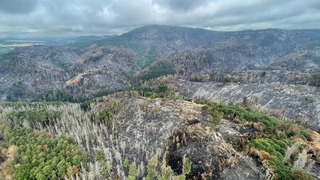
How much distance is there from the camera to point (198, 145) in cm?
6975

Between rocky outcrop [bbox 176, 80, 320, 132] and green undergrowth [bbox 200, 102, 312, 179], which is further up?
green undergrowth [bbox 200, 102, 312, 179]

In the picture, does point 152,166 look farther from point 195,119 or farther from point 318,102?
point 318,102

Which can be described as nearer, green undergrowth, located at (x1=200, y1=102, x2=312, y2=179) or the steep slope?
green undergrowth, located at (x1=200, y1=102, x2=312, y2=179)

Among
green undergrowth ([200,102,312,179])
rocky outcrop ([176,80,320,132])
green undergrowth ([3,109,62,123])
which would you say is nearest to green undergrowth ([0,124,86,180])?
green undergrowth ([3,109,62,123])

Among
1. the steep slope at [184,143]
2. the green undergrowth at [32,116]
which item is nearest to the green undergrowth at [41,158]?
the steep slope at [184,143]

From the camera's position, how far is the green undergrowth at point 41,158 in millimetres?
58497

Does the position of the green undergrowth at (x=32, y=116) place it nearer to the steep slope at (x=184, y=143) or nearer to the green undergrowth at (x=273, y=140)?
the steep slope at (x=184, y=143)

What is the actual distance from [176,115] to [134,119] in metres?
20.6

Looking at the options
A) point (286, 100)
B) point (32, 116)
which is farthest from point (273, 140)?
point (32, 116)

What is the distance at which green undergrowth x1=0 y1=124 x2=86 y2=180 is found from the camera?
5850 centimetres

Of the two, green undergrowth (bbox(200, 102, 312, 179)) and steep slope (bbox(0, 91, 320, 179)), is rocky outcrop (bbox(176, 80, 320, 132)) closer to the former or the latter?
green undergrowth (bbox(200, 102, 312, 179))

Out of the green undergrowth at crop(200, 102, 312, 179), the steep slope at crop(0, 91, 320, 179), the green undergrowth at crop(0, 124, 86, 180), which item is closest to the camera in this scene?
the green undergrowth at crop(200, 102, 312, 179)

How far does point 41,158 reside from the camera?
207 ft

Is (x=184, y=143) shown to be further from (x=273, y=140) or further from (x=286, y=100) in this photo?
(x=286, y=100)
